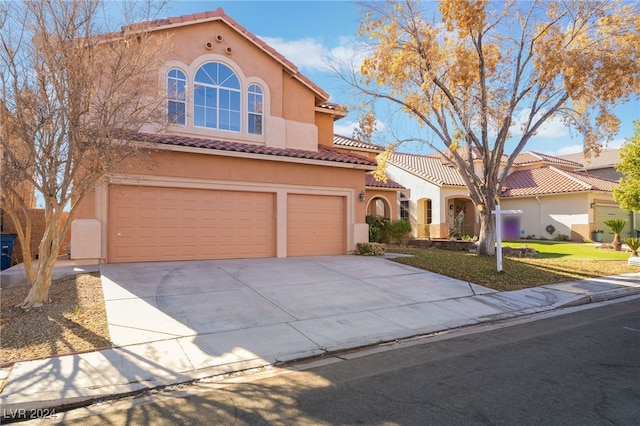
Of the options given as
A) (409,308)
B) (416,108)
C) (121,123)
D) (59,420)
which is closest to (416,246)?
(416,108)

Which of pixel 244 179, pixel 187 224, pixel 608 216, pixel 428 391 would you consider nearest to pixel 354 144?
pixel 244 179

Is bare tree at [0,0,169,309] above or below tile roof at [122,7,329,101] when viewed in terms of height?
below

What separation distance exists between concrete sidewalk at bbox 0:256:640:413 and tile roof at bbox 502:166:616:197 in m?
15.4

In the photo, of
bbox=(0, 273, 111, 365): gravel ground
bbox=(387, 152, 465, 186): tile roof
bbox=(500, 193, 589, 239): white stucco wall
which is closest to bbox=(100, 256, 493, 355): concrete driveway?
bbox=(0, 273, 111, 365): gravel ground

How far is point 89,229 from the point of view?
11492mm

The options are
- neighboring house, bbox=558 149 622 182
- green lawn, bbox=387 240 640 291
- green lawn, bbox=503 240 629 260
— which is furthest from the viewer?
neighboring house, bbox=558 149 622 182

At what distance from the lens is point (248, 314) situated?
784cm

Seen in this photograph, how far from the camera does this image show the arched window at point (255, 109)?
609 inches

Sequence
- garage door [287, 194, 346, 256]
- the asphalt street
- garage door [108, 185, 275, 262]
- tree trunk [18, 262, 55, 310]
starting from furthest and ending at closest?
garage door [287, 194, 346, 256], garage door [108, 185, 275, 262], tree trunk [18, 262, 55, 310], the asphalt street

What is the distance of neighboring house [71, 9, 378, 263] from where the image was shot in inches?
480

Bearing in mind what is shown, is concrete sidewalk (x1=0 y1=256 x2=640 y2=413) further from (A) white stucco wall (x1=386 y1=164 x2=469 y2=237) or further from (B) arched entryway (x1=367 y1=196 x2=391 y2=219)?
(A) white stucco wall (x1=386 y1=164 x2=469 y2=237)

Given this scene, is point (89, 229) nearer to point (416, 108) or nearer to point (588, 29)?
point (416, 108)

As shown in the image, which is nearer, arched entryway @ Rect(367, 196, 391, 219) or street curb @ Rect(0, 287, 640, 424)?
street curb @ Rect(0, 287, 640, 424)

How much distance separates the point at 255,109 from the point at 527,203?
72.5 ft
